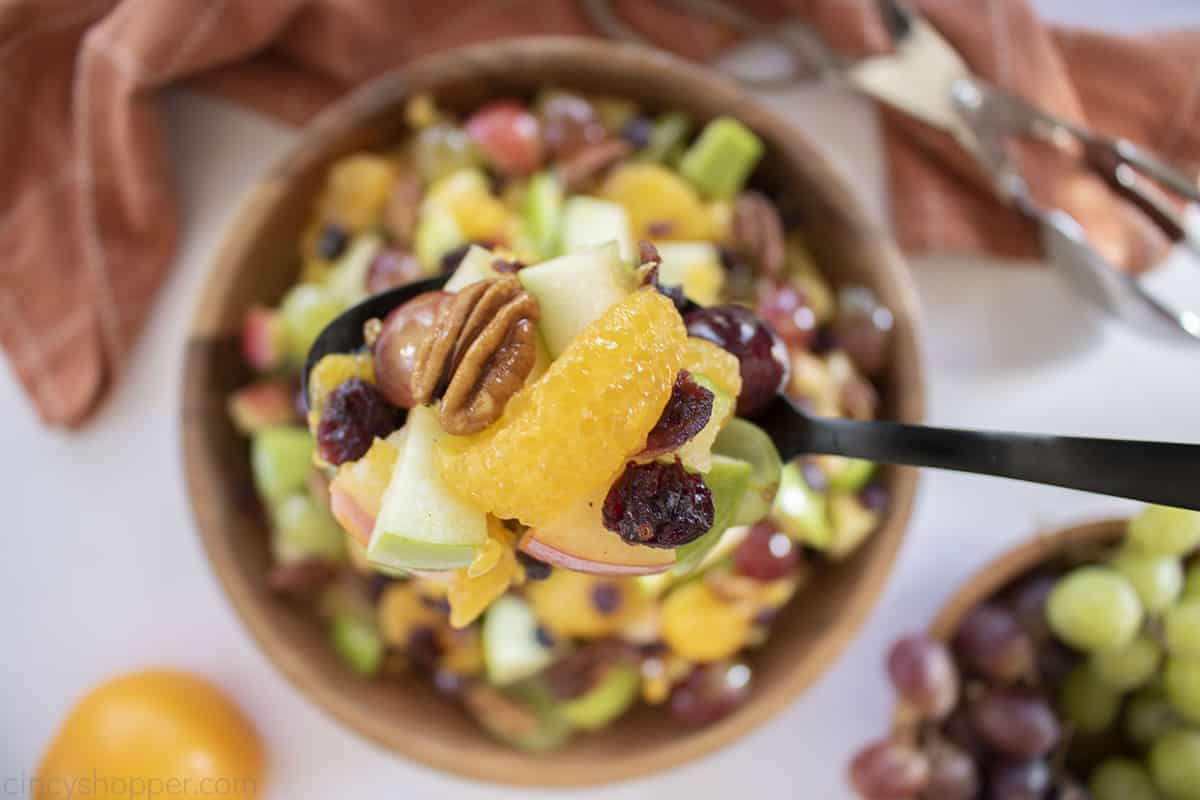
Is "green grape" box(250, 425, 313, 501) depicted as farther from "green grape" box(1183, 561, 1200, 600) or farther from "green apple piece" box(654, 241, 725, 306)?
"green grape" box(1183, 561, 1200, 600)

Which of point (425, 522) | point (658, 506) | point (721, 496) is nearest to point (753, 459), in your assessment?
point (721, 496)

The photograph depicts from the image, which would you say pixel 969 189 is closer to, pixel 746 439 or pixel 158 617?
pixel 746 439

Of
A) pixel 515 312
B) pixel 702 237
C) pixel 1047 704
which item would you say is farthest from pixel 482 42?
pixel 1047 704

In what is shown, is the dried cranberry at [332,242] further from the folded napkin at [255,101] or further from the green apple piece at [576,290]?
the green apple piece at [576,290]

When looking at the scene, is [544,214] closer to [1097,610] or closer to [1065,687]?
[1097,610]

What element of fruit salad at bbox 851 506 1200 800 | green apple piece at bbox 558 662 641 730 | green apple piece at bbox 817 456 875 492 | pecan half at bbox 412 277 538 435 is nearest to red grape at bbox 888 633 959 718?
fruit salad at bbox 851 506 1200 800

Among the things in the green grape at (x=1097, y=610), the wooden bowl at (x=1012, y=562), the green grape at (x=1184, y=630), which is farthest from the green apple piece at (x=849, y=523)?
the green grape at (x=1184, y=630)
